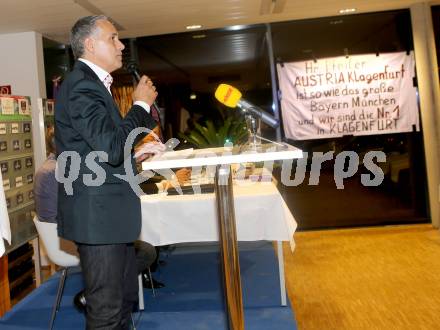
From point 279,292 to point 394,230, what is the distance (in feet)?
7.44

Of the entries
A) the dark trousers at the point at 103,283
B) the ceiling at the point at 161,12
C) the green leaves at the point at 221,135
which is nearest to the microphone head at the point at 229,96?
the dark trousers at the point at 103,283

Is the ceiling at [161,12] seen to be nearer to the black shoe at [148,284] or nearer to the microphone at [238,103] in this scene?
the black shoe at [148,284]

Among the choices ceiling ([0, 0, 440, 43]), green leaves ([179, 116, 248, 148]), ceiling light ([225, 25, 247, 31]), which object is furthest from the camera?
ceiling light ([225, 25, 247, 31])

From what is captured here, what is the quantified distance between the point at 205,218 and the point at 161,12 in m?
2.23

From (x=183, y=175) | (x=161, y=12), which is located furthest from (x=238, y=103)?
(x=161, y=12)

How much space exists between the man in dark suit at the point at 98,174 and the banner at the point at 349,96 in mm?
3532

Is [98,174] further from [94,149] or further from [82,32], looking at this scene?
[82,32]

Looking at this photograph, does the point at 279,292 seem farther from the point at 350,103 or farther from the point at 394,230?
the point at 350,103

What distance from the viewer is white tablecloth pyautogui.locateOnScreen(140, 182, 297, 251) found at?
2.71m

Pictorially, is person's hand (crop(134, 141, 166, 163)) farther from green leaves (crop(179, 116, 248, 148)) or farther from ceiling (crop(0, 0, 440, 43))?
green leaves (crop(179, 116, 248, 148))

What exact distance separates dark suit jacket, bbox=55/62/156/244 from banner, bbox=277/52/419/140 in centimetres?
359

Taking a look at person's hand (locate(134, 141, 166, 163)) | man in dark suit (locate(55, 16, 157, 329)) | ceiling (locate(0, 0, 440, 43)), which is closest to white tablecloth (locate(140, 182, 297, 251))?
person's hand (locate(134, 141, 166, 163))

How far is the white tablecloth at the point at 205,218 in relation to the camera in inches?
107

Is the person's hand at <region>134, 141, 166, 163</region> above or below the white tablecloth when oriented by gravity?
above
